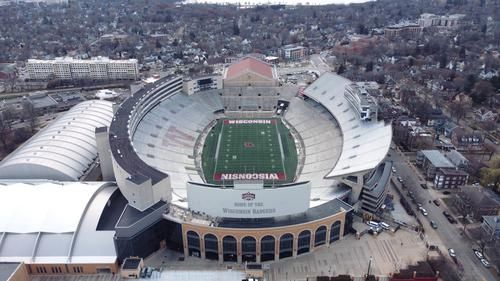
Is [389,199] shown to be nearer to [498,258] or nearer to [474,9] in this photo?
[498,258]

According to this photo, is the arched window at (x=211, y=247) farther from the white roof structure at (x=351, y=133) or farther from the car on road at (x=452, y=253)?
the car on road at (x=452, y=253)

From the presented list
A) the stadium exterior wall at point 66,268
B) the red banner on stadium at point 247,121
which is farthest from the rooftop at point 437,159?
the stadium exterior wall at point 66,268

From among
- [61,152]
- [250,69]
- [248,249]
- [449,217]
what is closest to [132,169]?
[248,249]

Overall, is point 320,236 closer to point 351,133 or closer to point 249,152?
point 351,133

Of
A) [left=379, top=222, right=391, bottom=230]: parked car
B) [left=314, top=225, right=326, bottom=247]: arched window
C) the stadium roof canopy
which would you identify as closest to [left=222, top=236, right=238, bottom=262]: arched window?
[left=314, top=225, right=326, bottom=247]: arched window

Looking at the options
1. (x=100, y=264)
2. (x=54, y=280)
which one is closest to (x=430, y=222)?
(x=100, y=264)

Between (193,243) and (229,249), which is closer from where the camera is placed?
(229,249)
